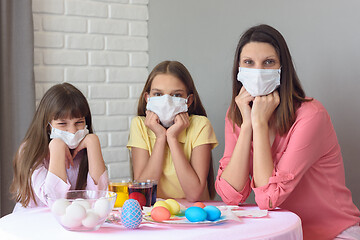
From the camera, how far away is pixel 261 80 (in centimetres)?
167

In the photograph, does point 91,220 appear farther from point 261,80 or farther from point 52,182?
point 261,80

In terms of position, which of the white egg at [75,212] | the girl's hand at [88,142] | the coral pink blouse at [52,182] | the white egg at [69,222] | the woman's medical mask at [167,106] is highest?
the woman's medical mask at [167,106]

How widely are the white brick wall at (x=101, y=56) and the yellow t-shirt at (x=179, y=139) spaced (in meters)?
0.91

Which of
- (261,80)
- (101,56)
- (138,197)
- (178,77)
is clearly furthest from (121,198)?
(101,56)

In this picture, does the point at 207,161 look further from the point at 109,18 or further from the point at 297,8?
the point at 109,18

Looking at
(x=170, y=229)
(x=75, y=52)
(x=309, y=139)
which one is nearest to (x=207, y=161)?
(x=309, y=139)

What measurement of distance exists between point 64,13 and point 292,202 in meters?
1.90

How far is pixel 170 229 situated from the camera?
1.15m

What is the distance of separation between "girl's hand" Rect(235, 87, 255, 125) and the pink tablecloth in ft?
1.61

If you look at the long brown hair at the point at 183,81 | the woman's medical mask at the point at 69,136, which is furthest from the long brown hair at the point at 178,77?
the woman's medical mask at the point at 69,136

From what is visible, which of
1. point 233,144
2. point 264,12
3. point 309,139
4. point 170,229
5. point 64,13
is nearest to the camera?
point 170,229

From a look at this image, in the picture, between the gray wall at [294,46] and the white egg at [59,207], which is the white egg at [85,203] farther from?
the gray wall at [294,46]

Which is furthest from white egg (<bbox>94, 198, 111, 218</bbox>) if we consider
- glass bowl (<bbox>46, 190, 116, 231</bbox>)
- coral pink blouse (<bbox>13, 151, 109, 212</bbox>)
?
coral pink blouse (<bbox>13, 151, 109, 212</bbox>)

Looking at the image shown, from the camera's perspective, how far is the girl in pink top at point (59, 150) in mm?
1744
